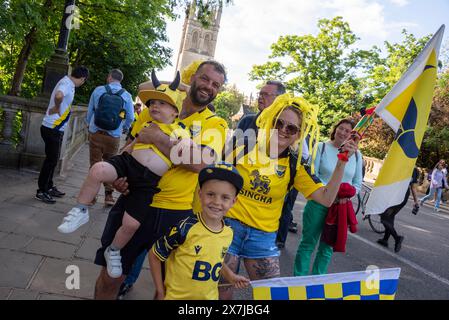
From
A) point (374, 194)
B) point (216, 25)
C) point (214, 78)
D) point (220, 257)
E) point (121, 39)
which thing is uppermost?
point (216, 25)

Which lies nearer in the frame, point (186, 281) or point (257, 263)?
point (186, 281)

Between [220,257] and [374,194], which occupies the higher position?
[374,194]

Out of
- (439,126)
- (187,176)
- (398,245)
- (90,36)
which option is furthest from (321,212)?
(439,126)

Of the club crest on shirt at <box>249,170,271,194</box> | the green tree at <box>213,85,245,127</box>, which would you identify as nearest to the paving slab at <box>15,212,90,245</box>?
the club crest on shirt at <box>249,170,271,194</box>

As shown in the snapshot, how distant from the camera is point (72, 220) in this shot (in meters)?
2.27

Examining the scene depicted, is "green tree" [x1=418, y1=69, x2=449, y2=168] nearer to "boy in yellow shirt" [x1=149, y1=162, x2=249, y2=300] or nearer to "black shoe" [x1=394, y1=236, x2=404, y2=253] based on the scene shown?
"black shoe" [x1=394, y1=236, x2=404, y2=253]

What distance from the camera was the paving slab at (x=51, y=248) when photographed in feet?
12.2

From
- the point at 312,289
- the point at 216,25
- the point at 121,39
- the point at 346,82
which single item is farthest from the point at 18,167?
the point at 216,25

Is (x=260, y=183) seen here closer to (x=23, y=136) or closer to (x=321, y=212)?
(x=321, y=212)

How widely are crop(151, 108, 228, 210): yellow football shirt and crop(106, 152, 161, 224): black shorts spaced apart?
3.2 inches

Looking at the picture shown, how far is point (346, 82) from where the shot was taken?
3738 cm

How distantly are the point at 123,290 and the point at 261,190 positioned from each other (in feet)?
5.19

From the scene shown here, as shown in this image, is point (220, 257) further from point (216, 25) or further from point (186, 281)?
point (216, 25)
